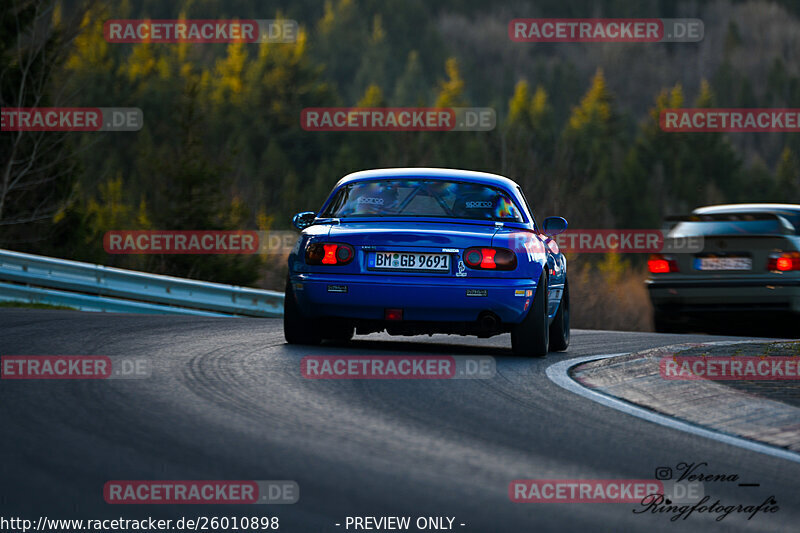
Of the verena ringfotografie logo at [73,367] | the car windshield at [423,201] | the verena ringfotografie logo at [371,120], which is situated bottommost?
the verena ringfotografie logo at [73,367]

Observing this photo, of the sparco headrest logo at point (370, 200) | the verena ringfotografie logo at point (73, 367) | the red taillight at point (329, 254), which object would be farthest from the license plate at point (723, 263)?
the verena ringfotografie logo at point (73, 367)

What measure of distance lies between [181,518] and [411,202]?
5.78 metres

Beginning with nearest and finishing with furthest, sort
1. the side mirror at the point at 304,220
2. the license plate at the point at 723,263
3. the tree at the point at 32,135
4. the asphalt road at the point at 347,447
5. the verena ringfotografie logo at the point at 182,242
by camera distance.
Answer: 1. the asphalt road at the point at 347,447
2. the side mirror at the point at 304,220
3. the license plate at the point at 723,263
4. the tree at the point at 32,135
5. the verena ringfotografie logo at the point at 182,242

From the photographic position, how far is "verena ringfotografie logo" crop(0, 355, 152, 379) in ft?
26.2

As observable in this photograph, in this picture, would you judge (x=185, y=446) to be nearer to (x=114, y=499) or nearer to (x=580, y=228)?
(x=114, y=499)

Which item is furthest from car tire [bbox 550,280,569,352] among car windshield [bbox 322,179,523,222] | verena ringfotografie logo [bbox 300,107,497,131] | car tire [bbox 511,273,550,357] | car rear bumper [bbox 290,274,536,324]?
verena ringfotografie logo [bbox 300,107,497,131]

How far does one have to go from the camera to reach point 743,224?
575 inches

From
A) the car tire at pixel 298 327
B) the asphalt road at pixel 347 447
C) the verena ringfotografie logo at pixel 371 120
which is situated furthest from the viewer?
the verena ringfotografie logo at pixel 371 120

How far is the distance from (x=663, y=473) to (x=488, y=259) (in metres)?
3.99

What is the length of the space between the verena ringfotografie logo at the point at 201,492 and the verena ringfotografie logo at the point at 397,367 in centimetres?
321

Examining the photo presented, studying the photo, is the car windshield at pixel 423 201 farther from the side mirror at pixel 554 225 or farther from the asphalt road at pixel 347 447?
the asphalt road at pixel 347 447

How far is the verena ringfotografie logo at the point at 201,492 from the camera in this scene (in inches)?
188

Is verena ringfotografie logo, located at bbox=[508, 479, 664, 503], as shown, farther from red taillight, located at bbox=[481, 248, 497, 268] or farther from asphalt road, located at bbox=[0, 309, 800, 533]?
red taillight, located at bbox=[481, 248, 497, 268]

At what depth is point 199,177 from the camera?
3212cm
